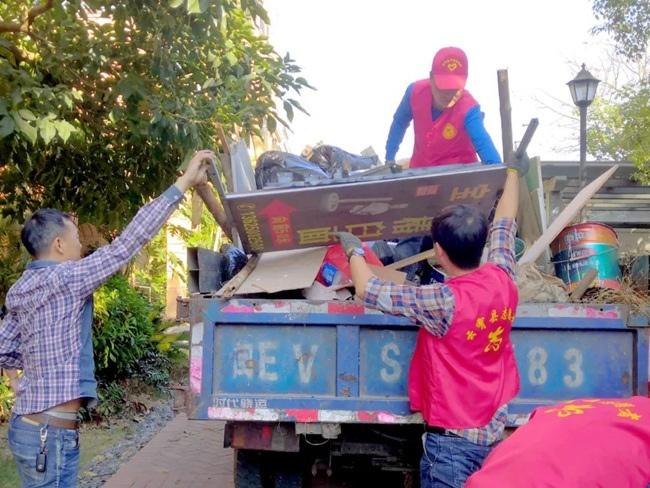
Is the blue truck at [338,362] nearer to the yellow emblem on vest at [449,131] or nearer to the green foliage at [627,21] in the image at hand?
the yellow emblem on vest at [449,131]

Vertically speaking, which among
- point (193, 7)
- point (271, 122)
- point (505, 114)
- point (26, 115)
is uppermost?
point (193, 7)

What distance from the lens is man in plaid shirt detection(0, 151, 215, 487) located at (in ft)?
8.71

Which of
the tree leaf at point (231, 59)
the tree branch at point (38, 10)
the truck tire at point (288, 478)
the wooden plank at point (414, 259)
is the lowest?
the truck tire at point (288, 478)

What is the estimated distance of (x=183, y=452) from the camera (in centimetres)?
650

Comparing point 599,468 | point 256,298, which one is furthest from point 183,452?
point 599,468

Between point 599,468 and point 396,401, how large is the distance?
1.58 metres

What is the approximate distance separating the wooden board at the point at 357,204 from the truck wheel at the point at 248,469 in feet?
3.25

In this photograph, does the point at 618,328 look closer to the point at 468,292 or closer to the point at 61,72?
the point at 468,292

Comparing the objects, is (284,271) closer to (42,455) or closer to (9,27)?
(42,455)

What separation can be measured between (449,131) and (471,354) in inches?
87.5

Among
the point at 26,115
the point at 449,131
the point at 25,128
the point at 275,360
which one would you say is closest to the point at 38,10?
the point at 26,115

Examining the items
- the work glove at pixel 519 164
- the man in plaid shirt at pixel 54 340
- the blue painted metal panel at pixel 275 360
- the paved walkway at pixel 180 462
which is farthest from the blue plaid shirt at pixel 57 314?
the paved walkway at pixel 180 462

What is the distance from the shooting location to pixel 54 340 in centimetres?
268

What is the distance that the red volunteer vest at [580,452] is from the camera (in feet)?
5.00
